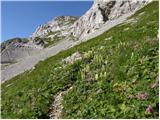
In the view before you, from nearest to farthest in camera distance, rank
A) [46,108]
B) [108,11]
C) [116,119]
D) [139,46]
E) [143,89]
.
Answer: [116,119] < [143,89] < [46,108] < [139,46] < [108,11]

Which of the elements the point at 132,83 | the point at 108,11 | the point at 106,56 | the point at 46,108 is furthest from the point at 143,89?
the point at 108,11

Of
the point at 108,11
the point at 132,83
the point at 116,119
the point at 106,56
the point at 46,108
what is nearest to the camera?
the point at 116,119

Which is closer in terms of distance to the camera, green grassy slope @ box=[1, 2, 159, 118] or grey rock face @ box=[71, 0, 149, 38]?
green grassy slope @ box=[1, 2, 159, 118]

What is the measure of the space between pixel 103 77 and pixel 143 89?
4104mm

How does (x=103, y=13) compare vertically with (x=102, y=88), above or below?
above

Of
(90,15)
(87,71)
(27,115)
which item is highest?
(90,15)

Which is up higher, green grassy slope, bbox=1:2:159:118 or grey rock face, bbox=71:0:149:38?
grey rock face, bbox=71:0:149:38

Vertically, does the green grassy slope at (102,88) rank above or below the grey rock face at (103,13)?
below

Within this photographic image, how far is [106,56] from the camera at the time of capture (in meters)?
25.8

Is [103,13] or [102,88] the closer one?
[102,88]

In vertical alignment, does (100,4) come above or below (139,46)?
above

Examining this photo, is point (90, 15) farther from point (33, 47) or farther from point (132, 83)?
point (132, 83)

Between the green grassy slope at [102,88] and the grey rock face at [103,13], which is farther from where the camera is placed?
the grey rock face at [103,13]

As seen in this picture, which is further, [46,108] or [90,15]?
[90,15]
